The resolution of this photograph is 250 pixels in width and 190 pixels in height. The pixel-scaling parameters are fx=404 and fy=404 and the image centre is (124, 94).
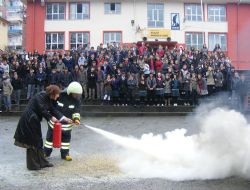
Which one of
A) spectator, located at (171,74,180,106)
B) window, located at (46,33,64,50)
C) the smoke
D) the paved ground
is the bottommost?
the paved ground

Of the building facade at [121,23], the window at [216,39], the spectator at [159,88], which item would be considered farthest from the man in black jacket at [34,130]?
the window at [216,39]

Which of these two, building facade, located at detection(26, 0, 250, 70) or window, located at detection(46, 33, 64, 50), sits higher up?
building facade, located at detection(26, 0, 250, 70)

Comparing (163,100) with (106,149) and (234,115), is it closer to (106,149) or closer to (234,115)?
(106,149)

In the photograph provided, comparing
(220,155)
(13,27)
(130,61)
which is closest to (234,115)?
(220,155)

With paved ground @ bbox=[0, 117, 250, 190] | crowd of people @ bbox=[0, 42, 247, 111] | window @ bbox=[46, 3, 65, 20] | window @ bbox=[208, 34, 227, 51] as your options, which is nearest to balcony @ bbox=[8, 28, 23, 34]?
window @ bbox=[46, 3, 65, 20]

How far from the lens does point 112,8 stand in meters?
38.9

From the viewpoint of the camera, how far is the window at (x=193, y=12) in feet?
130

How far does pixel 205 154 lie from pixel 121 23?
31262 mm

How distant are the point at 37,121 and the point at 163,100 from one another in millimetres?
13586

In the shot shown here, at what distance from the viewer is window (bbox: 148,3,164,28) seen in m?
38.9

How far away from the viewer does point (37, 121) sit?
9.14m

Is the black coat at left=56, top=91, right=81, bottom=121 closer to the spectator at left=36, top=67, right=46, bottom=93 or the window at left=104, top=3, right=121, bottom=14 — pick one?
the spectator at left=36, top=67, right=46, bottom=93

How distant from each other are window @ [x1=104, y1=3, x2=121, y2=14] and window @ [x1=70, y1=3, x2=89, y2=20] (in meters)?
1.84

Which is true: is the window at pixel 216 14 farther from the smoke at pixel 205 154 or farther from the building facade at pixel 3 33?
the smoke at pixel 205 154
